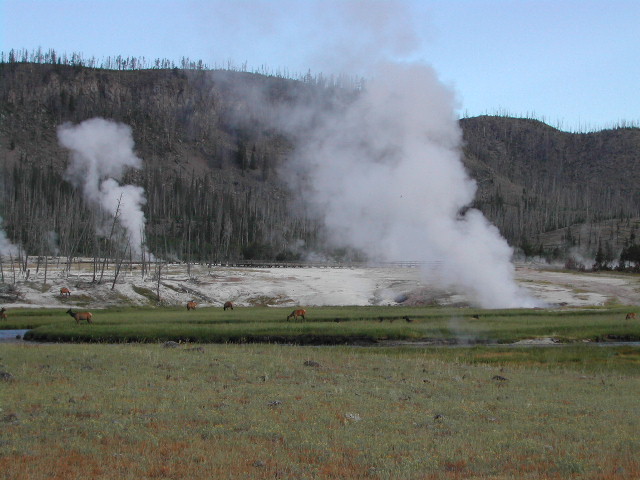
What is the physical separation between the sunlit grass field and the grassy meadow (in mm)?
63

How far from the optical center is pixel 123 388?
74.5 ft

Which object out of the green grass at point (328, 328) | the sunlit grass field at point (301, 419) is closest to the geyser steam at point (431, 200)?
the green grass at point (328, 328)

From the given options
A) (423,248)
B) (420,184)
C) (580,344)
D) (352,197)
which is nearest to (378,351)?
(580,344)

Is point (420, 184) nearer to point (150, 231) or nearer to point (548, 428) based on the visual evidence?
point (548, 428)

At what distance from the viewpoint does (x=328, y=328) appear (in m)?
46.2

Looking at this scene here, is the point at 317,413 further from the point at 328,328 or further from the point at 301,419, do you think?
the point at 328,328

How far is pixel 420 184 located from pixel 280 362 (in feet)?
154

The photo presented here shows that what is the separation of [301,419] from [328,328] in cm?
2728

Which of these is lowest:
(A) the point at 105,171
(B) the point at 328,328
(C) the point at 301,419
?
(B) the point at 328,328

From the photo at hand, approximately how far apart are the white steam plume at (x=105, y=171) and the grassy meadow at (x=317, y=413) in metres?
99.9

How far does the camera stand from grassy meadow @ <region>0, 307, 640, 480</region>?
14.9 metres

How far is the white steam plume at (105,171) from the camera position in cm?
13262

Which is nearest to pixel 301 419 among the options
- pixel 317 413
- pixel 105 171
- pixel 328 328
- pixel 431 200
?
pixel 317 413

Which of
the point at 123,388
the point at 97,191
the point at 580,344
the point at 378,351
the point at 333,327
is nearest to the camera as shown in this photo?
the point at 123,388
